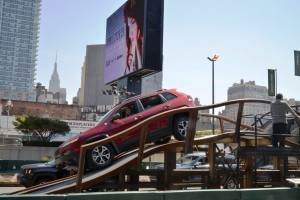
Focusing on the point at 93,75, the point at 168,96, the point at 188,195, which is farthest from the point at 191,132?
the point at 93,75

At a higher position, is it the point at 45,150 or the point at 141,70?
the point at 141,70

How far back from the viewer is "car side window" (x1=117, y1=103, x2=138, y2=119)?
35.3 ft

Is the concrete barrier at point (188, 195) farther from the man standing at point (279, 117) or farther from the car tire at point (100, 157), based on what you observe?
the car tire at point (100, 157)

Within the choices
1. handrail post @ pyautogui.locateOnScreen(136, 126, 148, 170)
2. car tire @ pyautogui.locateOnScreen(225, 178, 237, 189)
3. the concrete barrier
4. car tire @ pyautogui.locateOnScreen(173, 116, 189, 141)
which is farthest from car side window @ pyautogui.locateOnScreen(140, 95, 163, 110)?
the concrete barrier

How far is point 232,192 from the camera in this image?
698 centimetres

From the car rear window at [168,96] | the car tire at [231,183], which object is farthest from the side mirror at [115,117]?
the car tire at [231,183]

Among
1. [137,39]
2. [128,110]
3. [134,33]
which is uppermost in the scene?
[134,33]

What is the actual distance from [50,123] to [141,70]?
1732 centimetres

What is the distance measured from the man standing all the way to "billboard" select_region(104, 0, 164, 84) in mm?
25349

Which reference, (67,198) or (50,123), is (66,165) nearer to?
(67,198)

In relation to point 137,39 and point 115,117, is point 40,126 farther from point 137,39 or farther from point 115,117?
point 115,117

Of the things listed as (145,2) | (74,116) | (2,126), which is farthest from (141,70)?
(74,116)

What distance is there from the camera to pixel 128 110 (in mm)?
10836

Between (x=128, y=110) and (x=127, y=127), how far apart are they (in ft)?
2.82
